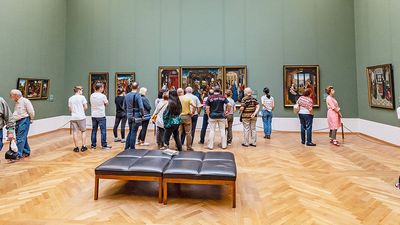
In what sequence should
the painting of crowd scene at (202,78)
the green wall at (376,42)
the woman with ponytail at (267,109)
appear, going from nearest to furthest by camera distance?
the green wall at (376,42), the woman with ponytail at (267,109), the painting of crowd scene at (202,78)

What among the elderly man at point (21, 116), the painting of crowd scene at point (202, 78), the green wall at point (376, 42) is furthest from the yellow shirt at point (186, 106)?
the green wall at point (376, 42)

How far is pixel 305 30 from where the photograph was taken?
407 inches

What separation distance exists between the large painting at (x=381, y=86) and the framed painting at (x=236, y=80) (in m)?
4.69

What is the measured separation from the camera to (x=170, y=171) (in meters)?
→ 3.61

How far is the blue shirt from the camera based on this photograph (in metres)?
6.43

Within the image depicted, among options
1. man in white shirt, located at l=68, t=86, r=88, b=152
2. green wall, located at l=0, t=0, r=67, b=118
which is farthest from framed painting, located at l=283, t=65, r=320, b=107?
green wall, located at l=0, t=0, r=67, b=118

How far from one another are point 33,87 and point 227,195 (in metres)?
9.35

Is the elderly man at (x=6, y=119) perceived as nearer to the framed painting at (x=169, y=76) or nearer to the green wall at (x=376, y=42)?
the framed painting at (x=169, y=76)

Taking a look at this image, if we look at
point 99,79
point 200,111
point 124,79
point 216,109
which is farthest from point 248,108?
point 99,79

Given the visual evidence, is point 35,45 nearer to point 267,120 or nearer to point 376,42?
point 267,120

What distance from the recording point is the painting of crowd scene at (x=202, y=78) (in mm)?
10742

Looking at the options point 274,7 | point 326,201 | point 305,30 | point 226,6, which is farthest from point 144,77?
point 326,201

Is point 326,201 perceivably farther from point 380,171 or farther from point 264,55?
point 264,55

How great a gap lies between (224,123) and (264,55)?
16.1 feet
